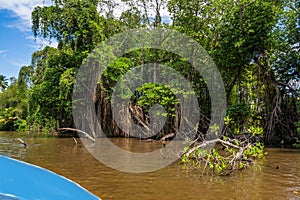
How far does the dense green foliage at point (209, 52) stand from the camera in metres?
10.6

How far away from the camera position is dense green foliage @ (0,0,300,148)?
10.6 meters

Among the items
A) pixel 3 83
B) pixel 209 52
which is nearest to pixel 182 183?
pixel 209 52

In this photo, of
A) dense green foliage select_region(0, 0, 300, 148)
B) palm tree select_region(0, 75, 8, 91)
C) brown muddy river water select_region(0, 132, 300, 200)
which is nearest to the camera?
brown muddy river water select_region(0, 132, 300, 200)

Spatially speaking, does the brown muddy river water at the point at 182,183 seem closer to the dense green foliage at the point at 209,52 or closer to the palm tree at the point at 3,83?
the dense green foliage at the point at 209,52

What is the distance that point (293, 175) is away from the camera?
17.8 ft

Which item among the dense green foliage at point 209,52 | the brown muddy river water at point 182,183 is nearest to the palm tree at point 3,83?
the dense green foliage at point 209,52

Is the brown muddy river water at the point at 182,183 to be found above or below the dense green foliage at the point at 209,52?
below

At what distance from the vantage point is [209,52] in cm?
1247

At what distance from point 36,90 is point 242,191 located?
1437 cm

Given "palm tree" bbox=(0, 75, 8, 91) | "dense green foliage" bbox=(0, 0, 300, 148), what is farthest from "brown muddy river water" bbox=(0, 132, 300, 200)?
"palm tree" bbox=(0, 75, 8, 91)

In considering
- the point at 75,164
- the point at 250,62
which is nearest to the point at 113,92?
the point at 250,62

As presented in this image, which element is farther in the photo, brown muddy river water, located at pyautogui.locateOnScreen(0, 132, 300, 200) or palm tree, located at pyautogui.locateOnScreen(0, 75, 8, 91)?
palm tree, located at pyautogui.locateOnScreen(0, 75, 8, 91)

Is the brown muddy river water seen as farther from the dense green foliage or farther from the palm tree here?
the palm tree

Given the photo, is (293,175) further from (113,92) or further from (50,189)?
(113,92)
